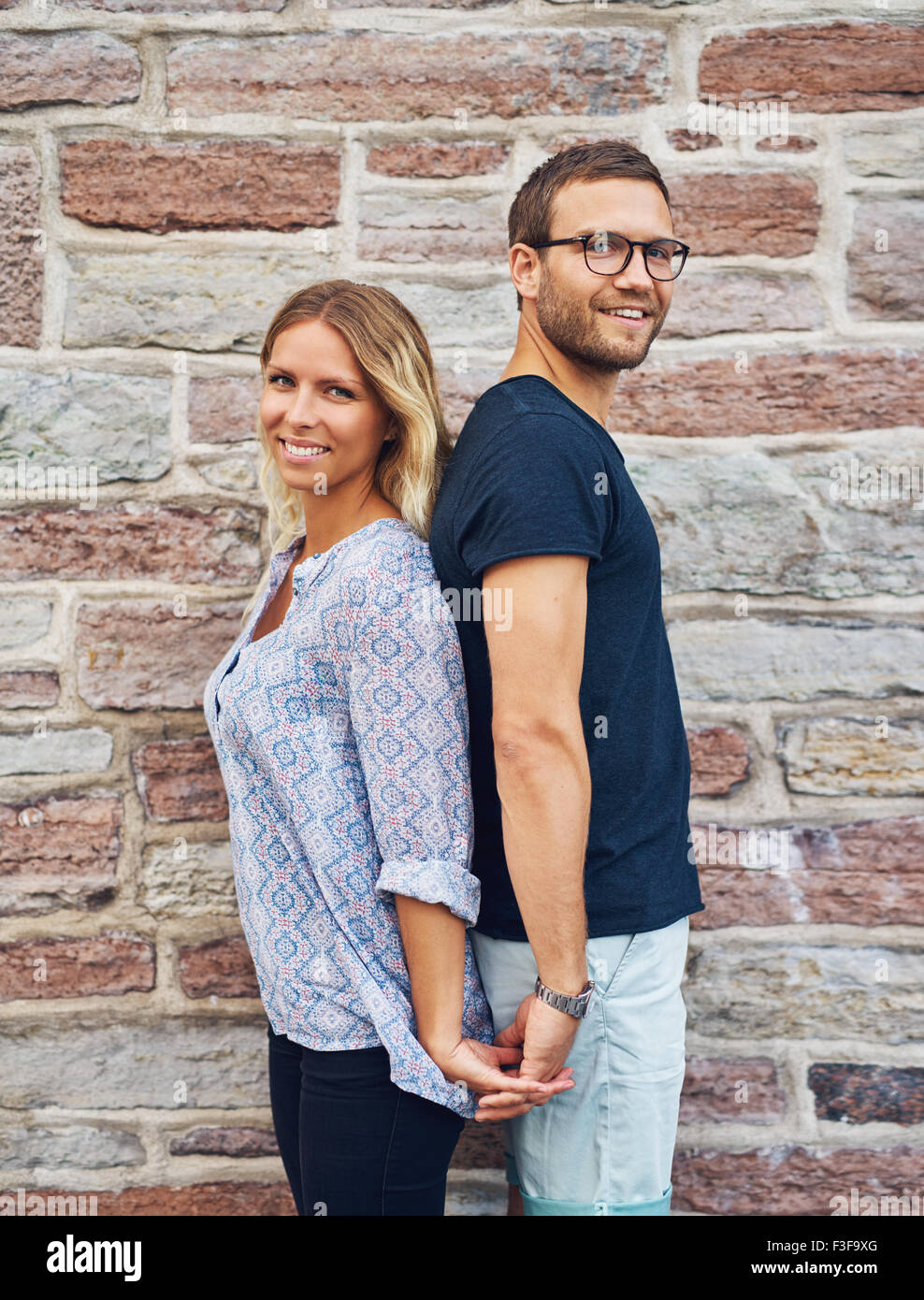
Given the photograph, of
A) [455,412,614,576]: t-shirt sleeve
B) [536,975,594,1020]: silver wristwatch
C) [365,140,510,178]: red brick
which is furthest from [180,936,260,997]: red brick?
[365,140,510,178]: red brick

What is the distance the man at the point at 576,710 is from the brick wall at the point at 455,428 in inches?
19.5

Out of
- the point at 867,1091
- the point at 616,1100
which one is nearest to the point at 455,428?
the point at 616,1100

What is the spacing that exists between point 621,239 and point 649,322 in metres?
0.13

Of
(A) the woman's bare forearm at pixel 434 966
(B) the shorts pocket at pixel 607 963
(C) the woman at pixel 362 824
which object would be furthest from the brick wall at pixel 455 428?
(A) the woman's bare forearm at pixel 434 966

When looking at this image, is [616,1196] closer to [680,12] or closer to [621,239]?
[621,239]

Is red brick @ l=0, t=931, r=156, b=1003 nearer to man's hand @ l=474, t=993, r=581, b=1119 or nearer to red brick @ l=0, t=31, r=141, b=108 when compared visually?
man's hand @ l=474, t=993, r=581, b=1119

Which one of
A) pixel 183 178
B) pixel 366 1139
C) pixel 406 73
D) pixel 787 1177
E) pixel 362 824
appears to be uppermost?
pixel 406 73

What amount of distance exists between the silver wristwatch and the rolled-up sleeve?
0.15 m

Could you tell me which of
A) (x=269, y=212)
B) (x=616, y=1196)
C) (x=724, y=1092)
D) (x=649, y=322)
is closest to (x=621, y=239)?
(x=649, y=322)

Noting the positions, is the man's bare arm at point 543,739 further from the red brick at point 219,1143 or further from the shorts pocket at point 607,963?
the red brick at point 219,1143

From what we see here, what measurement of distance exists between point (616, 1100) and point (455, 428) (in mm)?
1273

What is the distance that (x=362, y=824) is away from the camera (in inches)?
56.6

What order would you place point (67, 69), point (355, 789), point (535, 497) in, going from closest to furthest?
1. point (535, 497)
2. point (355, 789)
3. point (67, 69)

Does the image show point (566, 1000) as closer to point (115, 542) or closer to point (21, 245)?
point (115, 542)
